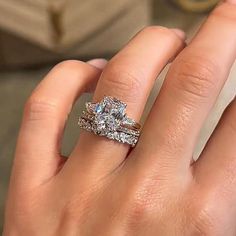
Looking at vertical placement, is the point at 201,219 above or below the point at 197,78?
below

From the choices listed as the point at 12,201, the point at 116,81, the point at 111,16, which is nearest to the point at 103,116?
the point at 116,81

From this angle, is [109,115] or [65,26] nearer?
[109,115]

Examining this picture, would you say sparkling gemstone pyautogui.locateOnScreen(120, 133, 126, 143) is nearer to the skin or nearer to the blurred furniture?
the skin

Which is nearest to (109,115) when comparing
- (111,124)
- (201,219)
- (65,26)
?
(111,124)

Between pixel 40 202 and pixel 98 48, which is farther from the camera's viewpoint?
pixel 98 48

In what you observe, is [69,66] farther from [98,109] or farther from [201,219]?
[201,219]

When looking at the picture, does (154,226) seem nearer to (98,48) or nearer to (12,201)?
(12,201)
